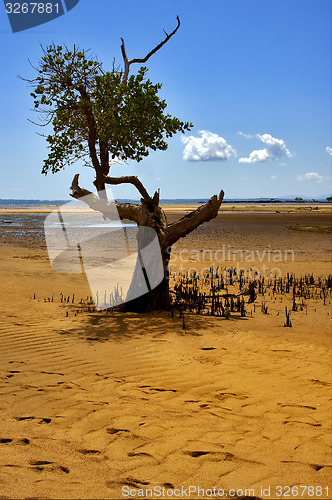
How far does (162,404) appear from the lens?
4527mm

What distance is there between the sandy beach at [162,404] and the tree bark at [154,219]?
15.7 inches

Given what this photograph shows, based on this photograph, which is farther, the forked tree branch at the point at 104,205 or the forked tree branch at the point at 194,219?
the forked tree branch at the point at 104,205

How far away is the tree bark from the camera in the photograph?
28.9 ft

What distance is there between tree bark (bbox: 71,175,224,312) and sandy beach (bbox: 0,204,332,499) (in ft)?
1.31

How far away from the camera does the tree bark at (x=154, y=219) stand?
880 cm

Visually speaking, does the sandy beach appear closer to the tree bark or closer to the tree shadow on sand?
the tree shadow on sand

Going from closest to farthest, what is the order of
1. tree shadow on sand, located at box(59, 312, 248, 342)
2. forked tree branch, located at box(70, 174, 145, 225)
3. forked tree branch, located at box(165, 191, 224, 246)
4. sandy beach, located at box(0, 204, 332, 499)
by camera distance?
1. sandy beach, located at box(0, 204, 332, 499)
2. tree shadow on sand, located at box(59, 312, 248, 342)
3. forked tree branch, located at box(165, 191, 224, 246)
4. forked tree branch, located at box(70, 174, 145, 225)

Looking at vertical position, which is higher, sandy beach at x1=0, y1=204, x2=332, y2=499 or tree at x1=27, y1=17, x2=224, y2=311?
tree at x1=27, y1=17, x2=224, y2=311

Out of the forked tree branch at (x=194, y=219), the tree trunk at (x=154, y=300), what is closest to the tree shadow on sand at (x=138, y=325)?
the tree trunk at (x=154, y=300)

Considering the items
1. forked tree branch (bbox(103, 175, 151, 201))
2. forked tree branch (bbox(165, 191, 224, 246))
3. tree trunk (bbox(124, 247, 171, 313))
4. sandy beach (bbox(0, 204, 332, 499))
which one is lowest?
sandy beach (bbox(0, 204, 332, 499))

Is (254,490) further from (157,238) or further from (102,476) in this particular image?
(157,238)

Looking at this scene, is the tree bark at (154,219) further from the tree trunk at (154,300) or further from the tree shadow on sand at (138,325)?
the tree shadow on sand at (138,325)

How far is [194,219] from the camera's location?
8.82 meters

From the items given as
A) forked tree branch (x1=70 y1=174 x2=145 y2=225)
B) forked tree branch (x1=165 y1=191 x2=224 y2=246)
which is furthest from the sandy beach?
forked tree branch (x1=70 y1=174 x2=145 y2=225)
